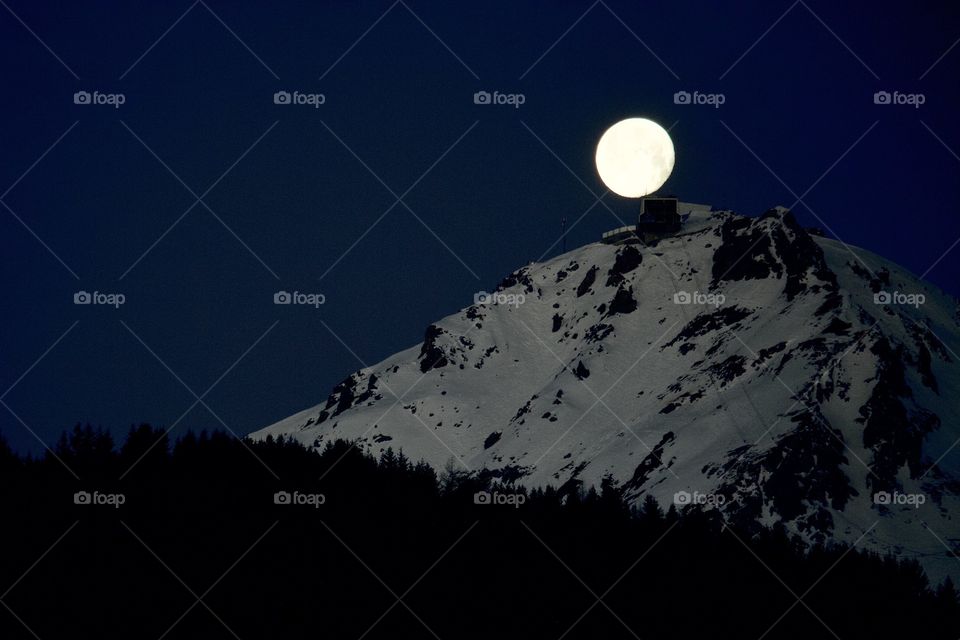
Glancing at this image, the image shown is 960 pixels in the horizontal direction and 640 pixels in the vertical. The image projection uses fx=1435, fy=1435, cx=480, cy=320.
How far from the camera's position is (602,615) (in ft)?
→ 307

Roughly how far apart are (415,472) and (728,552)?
24.4 meters

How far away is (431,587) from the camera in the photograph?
91500 mm

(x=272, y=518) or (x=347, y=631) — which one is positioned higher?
(x=272, y=518)

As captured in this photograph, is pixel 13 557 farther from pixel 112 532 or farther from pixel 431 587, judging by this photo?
pixel 431 587

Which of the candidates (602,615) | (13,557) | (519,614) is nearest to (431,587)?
(519,614)

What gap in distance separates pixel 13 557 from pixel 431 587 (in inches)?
1045

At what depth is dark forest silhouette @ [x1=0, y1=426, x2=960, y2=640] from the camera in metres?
79.9

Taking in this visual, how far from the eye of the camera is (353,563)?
91.7 metres

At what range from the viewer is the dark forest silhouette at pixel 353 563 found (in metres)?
79.9

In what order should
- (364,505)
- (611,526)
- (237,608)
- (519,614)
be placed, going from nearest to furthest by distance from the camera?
1. (237,608)
2. (519,614)
3. (364,505)
4. (611,526)

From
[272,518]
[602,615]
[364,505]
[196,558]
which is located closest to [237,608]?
[196,558]

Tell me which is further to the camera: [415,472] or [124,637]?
[415,472]

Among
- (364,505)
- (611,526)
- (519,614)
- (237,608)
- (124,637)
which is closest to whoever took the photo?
A: (124,637)

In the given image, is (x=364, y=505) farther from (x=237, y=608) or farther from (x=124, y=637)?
(x=124, y=637)
